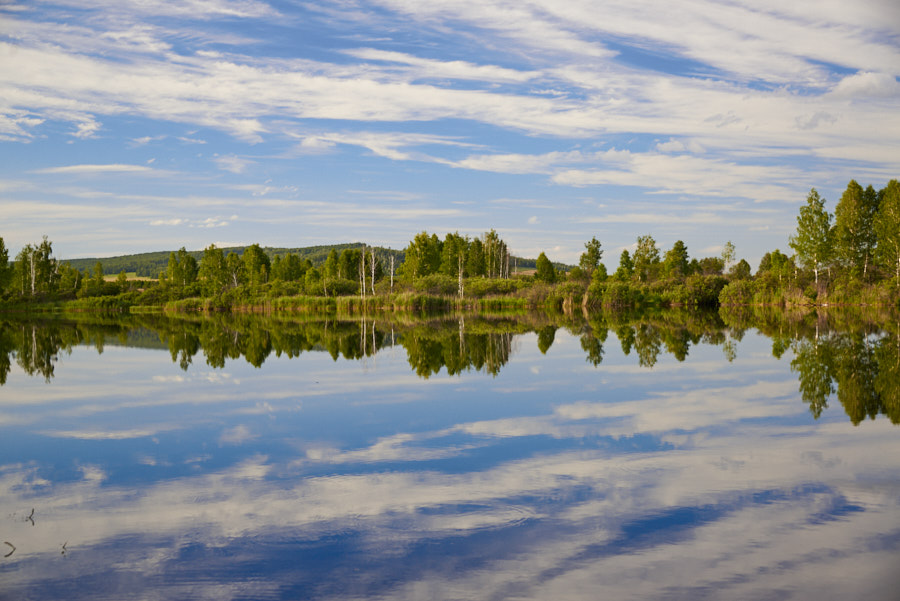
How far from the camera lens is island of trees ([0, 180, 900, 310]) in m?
53.2

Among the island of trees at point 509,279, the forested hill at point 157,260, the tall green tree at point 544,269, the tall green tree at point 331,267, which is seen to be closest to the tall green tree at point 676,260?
the island of trees at point 509,279

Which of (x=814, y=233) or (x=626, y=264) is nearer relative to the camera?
(x=814, y=233)

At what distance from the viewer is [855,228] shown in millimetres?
52875

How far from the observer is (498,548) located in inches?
196

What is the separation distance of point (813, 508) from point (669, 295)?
199ft

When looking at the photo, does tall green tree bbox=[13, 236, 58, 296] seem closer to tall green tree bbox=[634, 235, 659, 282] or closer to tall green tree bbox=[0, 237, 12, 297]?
tall green tree bbox=[0, 237, 12, 297]

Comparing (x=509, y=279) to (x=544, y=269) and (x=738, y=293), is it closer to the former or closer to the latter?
(x=544, y=269)

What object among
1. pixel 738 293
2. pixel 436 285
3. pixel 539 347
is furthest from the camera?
pixel 436 285

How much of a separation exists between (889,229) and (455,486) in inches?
2071

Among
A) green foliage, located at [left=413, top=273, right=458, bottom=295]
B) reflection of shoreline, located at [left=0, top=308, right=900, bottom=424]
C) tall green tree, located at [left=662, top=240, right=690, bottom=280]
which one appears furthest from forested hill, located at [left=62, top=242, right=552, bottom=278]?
reflection of shoreline, located at [left=0, top=308, right=900, bottom=424]

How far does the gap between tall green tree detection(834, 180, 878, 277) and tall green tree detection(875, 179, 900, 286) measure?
1477 millimetres

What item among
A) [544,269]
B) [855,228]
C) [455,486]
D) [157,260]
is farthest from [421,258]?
[157,260]

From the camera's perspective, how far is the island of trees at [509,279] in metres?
53.2

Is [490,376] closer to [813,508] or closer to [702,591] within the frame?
[813,508]
